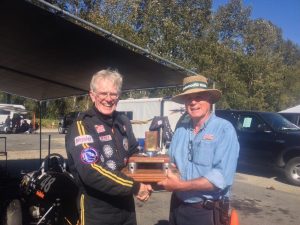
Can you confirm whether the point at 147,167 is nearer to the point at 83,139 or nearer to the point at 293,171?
the point at 83,139

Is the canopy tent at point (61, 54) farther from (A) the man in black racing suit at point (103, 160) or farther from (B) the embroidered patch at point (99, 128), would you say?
(B) the embroidered patch at point (99, 128)

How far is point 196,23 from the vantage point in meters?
33.3

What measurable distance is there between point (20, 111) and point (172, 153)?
104ft

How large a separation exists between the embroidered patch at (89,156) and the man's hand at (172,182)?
52 centimetres

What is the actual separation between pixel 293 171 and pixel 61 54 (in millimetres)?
6881

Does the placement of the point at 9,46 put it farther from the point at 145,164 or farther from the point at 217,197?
the point at 217,197

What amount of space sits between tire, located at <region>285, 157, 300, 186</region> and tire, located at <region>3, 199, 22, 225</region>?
24.5 ft

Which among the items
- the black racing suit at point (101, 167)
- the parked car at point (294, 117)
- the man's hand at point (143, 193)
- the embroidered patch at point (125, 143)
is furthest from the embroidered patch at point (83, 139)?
the parked car at point (294, 117)

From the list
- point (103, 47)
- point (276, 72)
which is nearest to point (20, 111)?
point (276, 72)

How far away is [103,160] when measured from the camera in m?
2.45

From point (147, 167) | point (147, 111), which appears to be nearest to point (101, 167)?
point (147, 167)

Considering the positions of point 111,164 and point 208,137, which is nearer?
point 111,164

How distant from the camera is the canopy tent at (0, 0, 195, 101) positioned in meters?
4.41

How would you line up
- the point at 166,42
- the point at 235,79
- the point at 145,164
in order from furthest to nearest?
1. the point at 235,79
2. the point at 166,42
3. the point at 145,164
